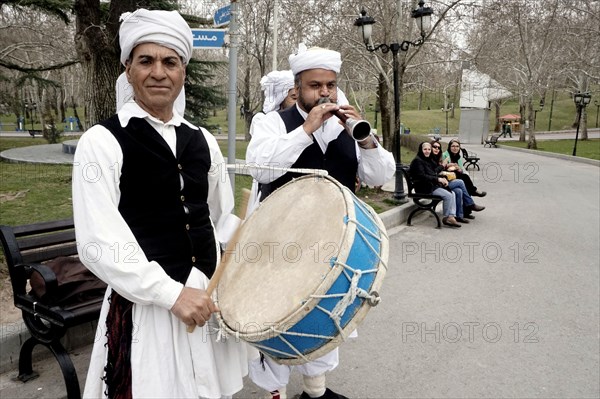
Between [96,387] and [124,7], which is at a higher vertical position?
[124,7]

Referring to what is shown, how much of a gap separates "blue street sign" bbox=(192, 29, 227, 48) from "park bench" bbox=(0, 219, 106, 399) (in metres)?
2.36

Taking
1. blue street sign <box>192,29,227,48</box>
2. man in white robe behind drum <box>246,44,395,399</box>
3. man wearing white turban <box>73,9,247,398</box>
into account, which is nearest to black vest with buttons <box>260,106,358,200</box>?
man in white robe behind drum <box>246,44,395,399</box>

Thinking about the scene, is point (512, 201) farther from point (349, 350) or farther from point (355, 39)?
point (349, 350)

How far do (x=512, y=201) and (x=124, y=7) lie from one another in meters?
8.34

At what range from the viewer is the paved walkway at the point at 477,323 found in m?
3.21

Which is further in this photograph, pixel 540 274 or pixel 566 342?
pixel 540 274

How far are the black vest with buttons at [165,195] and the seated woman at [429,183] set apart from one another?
21.7 ft

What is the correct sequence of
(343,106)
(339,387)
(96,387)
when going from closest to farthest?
1. (96,387)
2. (343,106)
3. (339,387)

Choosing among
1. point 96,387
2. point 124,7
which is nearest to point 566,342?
point 96,387

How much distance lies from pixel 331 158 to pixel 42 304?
1.87 metres

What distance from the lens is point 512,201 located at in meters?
10.5

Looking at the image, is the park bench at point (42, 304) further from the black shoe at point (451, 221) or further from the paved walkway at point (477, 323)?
the black shoe at point (451, 221)

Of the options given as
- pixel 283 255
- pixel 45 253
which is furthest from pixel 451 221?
pixel 283 255

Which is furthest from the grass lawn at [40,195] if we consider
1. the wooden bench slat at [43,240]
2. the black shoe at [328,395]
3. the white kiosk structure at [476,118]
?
the white kiosk structure at [476,118]
